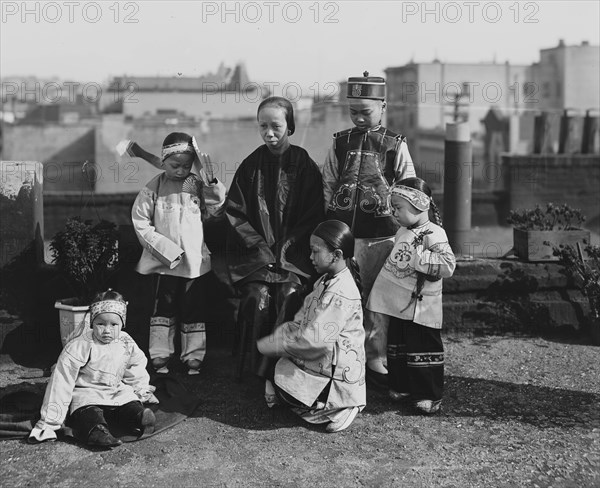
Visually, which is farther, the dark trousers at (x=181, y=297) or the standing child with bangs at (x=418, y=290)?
the dark trousers at (x=181, y=297)

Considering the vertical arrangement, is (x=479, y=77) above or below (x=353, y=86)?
above

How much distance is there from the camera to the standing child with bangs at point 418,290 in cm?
510

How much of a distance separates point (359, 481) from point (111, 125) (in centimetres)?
3848

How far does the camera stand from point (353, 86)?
18.6 feet

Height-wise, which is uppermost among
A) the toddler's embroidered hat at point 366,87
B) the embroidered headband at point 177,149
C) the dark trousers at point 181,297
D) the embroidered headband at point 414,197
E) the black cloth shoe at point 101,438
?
the toddler's embroidered hat at point 366,87

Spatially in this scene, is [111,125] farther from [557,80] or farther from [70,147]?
[557,80]

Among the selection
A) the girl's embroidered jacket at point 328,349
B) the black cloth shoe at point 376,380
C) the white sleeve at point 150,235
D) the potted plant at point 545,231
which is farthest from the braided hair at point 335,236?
the potted plant at point 545,231

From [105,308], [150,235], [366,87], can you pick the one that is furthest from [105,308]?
[366,87]

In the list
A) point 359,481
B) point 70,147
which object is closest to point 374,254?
point 359,481

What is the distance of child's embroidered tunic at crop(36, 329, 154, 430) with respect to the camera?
4.68 metres

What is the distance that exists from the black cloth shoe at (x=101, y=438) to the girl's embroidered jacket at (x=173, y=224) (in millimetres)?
1401

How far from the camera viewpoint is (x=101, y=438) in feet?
14.9

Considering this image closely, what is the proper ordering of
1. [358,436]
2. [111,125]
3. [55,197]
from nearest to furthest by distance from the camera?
[358,436]
[55,197]
[111,125]

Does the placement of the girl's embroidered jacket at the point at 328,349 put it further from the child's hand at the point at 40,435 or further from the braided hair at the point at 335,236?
the child's hand at the point at 40,435
